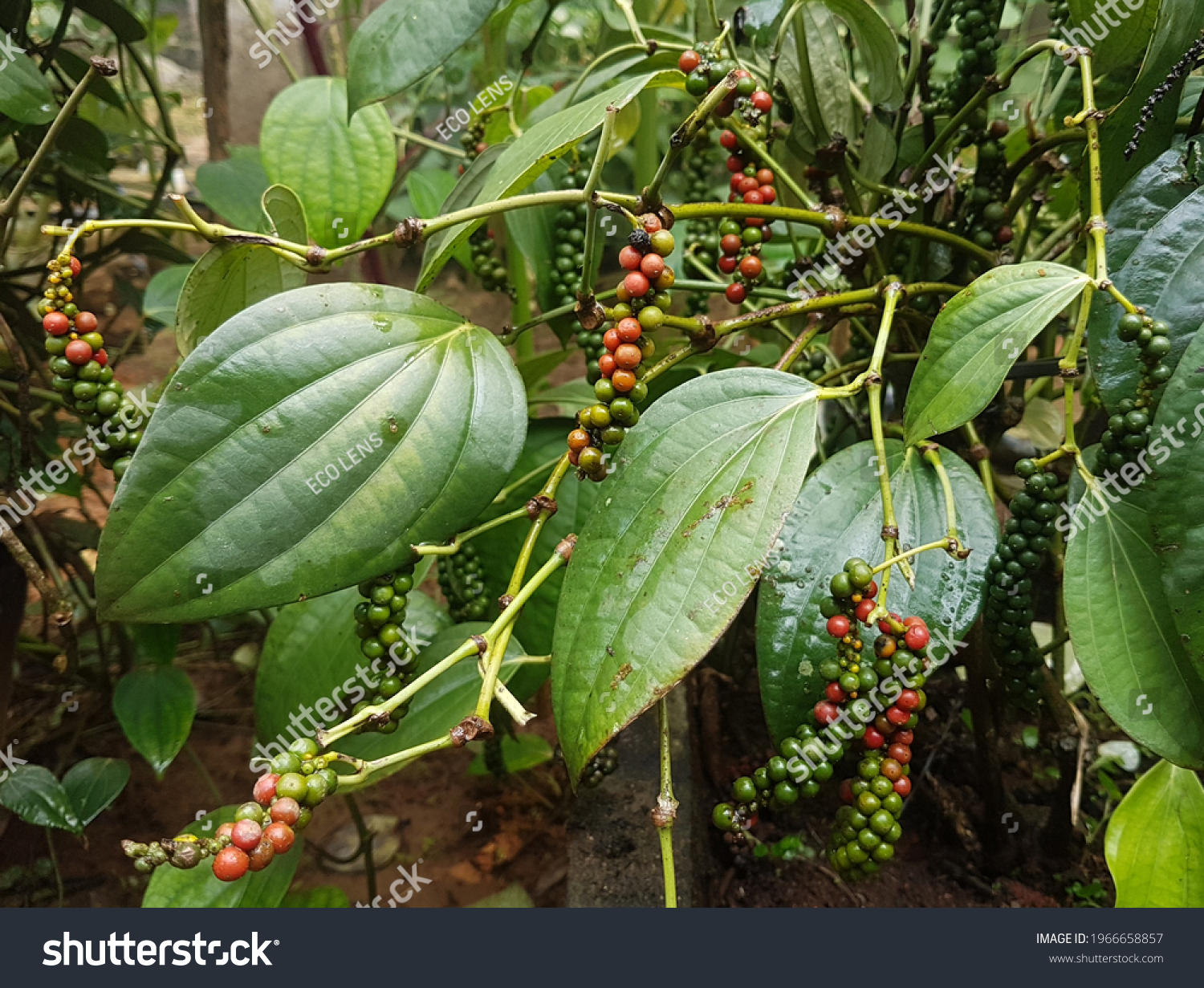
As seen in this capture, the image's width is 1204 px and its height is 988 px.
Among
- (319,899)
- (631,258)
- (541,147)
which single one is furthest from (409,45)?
(319,899)

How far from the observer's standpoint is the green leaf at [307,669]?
0.63 meters

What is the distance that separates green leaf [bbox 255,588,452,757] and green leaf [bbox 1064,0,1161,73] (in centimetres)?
60

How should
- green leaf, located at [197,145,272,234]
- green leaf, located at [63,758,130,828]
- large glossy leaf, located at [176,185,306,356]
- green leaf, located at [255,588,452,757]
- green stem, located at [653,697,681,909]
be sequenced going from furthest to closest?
green leaf, located at [197,145,272,234]
green leaf, located at [63,758,130,828]
green leaf, located at [255,588,452,757]
large glossy leaf, located at [176,185,306,356]
green stem, located at [653,697,681,909]

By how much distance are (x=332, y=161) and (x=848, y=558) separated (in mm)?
603

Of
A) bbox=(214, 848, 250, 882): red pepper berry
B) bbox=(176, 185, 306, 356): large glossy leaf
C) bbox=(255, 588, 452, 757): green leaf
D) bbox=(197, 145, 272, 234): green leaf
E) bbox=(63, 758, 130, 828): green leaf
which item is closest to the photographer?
bbox=(214, 848, 250, 882): red pepper berry

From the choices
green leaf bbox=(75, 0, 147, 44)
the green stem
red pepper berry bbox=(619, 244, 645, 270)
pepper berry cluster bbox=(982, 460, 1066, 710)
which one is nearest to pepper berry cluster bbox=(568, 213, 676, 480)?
red pepper berry bbox=(619, 244, 645, 270)

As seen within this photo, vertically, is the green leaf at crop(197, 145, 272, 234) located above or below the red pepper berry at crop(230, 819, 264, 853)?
above

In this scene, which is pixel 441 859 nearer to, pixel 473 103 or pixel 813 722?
pixel 813 722

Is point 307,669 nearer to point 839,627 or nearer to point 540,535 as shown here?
point 540,535

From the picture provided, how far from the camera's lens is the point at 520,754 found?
909mm

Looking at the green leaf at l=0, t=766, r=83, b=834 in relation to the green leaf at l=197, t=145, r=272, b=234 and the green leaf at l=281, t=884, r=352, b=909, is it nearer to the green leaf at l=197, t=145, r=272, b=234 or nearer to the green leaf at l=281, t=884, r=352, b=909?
the green leaf at l=281, t=884, r=352, b=909

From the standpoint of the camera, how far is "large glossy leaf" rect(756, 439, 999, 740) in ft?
1.53

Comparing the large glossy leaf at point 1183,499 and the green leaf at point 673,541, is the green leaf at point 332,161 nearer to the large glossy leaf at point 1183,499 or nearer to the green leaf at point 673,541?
the green leaf at point 673,541

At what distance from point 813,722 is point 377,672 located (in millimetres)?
255
